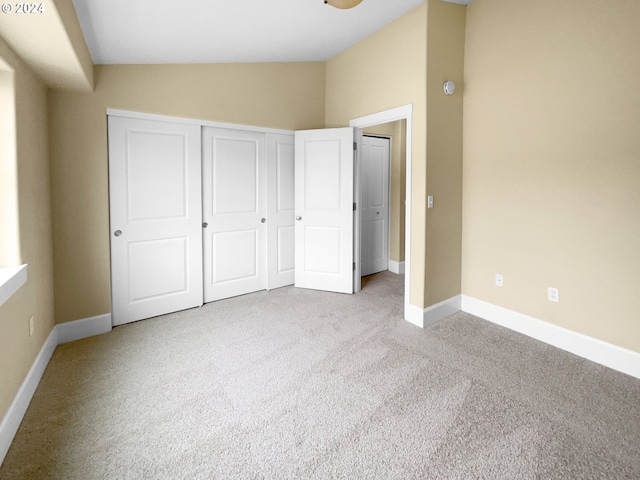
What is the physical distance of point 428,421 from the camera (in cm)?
181

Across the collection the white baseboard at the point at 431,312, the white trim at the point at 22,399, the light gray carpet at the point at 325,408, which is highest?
the white baseboard at the point at 431,312

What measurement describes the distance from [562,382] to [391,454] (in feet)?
4.59

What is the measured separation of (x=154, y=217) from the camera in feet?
10.5

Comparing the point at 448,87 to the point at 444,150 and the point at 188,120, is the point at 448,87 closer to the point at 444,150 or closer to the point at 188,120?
the point at 444,150

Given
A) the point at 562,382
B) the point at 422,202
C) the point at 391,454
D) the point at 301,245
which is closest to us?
the point at 391,454

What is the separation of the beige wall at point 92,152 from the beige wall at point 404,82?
1522 millimetres

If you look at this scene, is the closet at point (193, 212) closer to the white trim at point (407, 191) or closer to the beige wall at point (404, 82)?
the beige wall at point (404, 82)

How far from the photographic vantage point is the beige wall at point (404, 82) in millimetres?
2922

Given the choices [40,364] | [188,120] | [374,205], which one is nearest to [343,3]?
[188,120]

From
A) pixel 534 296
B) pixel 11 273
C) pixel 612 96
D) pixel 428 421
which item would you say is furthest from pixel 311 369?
pixel 612 96

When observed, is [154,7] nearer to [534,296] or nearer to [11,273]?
[11,273]

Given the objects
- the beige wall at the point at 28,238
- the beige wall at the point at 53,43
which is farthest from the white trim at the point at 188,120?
the beige wall at the point at 28,238

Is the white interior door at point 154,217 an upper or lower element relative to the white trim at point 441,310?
upper

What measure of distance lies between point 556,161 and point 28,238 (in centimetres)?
386
